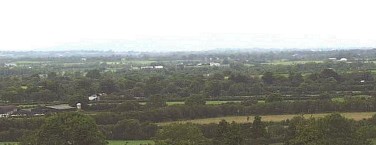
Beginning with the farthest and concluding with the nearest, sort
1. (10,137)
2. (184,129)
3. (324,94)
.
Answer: (324,94) → (10,137) → (184,129)

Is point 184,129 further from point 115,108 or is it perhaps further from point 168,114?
point 115,108

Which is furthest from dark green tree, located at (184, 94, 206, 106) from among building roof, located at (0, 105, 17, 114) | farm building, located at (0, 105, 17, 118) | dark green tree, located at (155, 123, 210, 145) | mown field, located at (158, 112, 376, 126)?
building roof, located at (0, 105, 17, 114)

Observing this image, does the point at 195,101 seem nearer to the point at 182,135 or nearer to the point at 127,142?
the point at 127,142

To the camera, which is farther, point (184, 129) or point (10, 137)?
point (10, 137)

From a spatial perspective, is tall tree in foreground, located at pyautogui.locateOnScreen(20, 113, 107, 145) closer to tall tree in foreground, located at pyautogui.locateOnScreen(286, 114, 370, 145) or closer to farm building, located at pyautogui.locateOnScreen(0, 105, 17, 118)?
tall tree in foreground, located at pyautogui.locateOnScreen(286, 114, 370, 145)

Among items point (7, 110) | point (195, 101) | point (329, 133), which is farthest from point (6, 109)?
point (329, 133)

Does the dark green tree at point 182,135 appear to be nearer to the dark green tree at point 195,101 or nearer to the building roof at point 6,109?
the dark green tree at point 195,101

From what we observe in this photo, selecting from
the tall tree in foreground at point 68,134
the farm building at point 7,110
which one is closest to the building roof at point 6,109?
the farm building at point 7,110

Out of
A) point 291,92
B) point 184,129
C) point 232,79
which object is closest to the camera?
point 184,129

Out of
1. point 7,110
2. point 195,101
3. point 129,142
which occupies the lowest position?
point 129,142

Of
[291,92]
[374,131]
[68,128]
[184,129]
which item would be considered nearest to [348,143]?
[374,131]

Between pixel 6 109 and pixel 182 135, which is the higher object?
pixel 182 135
